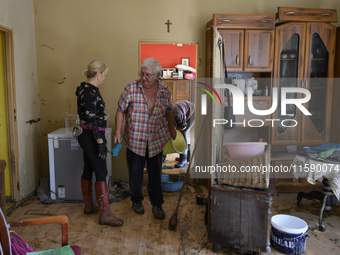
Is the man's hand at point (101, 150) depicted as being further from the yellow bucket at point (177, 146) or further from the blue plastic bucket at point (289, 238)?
the blue plastic bucket at point (289, 238)

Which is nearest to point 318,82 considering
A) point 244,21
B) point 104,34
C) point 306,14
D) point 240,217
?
point 306,14

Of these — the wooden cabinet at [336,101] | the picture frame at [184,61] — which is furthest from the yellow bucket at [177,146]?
the wooden cabinet at [336,101]

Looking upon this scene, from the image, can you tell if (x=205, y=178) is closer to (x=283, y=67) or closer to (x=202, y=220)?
(x=202, y=220)

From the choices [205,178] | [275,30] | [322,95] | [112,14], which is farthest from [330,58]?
[112,14]

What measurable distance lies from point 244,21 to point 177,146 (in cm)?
158

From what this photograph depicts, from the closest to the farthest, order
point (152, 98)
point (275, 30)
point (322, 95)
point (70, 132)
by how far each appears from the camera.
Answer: point (152, 98) < point (70, 132) < point (275, 30) < point (322, 95)

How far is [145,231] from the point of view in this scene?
7.77ft

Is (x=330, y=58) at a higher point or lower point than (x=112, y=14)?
lower

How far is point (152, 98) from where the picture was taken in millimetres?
2486

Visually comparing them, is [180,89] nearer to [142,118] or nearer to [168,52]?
[168,52]

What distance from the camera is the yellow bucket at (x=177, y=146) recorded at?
3217mm

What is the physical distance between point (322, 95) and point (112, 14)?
265 cm

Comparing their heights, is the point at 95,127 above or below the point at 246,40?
below

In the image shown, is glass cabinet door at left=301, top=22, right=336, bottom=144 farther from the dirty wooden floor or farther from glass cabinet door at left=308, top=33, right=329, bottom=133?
the dirty wooden floor
